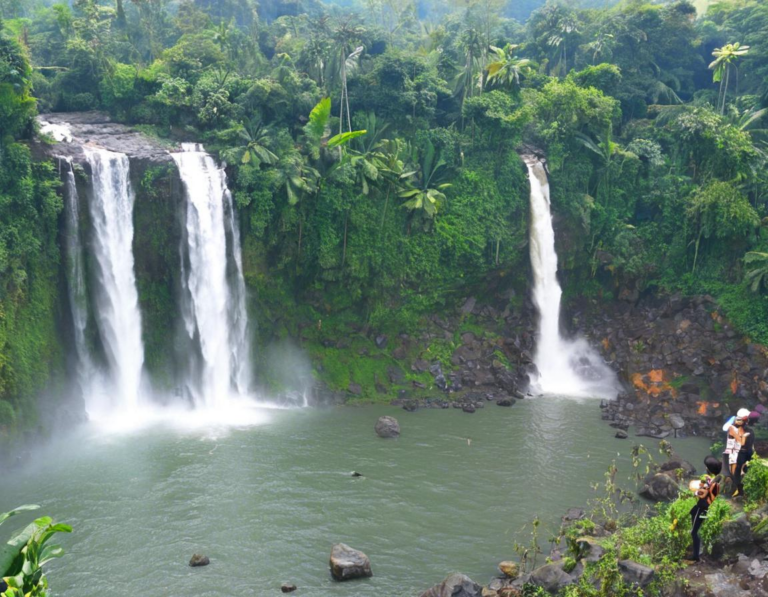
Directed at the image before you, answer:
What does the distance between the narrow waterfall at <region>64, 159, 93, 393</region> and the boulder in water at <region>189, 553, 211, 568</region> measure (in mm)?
10019

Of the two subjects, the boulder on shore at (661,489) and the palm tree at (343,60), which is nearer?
Result: the boulder on shore at (661,489)

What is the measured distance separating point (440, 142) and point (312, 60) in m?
6.80

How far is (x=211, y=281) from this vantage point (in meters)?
24.4

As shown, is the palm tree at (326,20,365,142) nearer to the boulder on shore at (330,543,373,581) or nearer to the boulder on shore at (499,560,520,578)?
the boulder on shore at (330,543,373,581)

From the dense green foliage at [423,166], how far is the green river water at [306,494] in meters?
4.99

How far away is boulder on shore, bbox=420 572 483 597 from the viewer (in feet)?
43.0

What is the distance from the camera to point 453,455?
20.5 metres

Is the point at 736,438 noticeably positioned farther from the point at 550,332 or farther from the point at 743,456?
the point at 550,332

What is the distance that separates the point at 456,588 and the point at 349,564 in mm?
2255

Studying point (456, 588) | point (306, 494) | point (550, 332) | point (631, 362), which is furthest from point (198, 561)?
point (550, 332)

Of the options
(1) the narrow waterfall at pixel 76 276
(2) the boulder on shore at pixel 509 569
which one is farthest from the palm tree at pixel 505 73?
(2) the boulder on shore at pixel 509 569

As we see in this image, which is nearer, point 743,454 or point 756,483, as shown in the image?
point 756,483

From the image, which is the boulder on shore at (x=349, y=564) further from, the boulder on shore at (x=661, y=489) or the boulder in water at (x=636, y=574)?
the boulder on shore at (x=661, y=489)

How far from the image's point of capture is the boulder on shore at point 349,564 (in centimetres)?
1406
